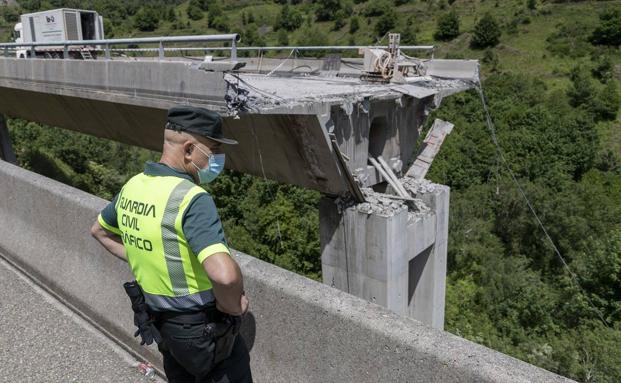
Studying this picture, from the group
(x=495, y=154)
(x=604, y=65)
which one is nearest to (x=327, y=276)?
(x=495, y=154)

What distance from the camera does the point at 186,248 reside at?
7.84 ft

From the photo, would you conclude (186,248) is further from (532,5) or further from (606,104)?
(532,5)

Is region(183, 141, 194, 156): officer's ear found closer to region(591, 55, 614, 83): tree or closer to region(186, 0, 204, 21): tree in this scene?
region(591, 55, 614, 83): tree

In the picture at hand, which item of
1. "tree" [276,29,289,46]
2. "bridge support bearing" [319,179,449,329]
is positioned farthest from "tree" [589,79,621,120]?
"tree" [276,29,289,46]

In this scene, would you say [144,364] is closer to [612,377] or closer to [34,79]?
[34,79]

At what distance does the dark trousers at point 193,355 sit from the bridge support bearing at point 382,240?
22.2 feet

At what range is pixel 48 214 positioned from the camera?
563 centimetres

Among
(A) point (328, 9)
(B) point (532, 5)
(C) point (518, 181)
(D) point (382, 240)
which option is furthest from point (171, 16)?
(D) point (382, 240)

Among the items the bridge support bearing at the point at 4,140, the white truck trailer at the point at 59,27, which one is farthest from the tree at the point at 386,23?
the bridge support bearing at the point at 4,140

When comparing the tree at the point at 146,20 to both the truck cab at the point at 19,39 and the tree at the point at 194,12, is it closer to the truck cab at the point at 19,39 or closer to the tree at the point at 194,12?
the tree at the point at 194,12

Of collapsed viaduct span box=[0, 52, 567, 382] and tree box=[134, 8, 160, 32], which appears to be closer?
collapsed viaduct span box=[0, 52, 567, 382]

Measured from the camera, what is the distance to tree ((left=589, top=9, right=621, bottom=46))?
167 feet

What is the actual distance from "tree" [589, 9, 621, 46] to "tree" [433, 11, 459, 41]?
14.9m

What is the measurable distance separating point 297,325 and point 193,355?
89 cm
